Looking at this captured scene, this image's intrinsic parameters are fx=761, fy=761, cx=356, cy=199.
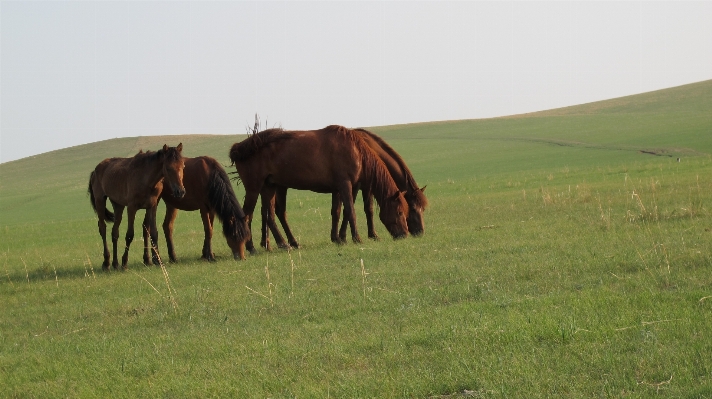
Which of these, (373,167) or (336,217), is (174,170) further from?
(373,167)

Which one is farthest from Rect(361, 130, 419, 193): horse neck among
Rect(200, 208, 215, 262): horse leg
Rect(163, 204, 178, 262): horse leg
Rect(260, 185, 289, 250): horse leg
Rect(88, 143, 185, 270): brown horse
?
Rect(163, 204, 178, 262): horse leg

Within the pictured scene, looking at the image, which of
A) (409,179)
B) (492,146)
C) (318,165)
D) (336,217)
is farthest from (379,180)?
(492,146)

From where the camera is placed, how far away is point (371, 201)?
14531 mm

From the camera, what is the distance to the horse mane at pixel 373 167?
45.9 feet

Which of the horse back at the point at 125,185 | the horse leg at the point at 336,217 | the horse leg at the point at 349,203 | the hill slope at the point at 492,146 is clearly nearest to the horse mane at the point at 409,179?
the horse leg at the point at 349,203

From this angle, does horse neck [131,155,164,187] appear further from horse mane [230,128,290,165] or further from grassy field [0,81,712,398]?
horse mane [230,128,290,165]

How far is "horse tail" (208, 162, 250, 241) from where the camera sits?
12.8 m

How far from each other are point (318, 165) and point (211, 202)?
213 cm

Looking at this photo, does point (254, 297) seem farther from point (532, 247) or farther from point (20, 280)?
point (20, 280)

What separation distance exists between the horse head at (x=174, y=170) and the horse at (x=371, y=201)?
2363 millimetres

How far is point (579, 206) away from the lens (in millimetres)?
16281

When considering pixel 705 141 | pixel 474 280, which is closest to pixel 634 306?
pixel 474 280

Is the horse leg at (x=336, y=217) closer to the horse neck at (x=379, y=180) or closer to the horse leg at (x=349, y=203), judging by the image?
the horse leg at (x=349, y=203)

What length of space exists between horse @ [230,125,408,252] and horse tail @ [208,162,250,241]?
0.91m
